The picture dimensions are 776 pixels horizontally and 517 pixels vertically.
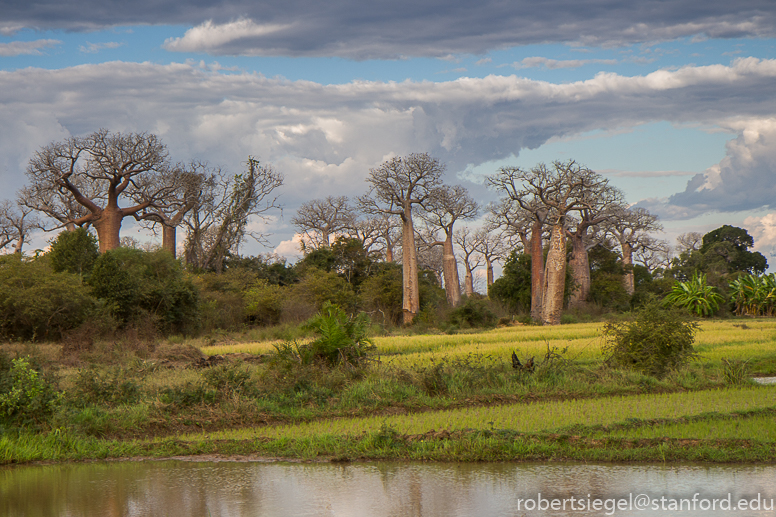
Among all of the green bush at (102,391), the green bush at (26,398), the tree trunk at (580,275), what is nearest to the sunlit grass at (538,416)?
the green bush at (102,391)

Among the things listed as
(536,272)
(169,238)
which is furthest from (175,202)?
(536,272)

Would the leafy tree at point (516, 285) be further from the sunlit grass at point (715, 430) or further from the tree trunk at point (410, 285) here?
the sunlit grass at point (715, 430)

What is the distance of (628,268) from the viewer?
1893 inches

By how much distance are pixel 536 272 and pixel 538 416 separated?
29.0 meters

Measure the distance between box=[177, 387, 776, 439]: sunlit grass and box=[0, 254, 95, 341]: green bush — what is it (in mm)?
14688

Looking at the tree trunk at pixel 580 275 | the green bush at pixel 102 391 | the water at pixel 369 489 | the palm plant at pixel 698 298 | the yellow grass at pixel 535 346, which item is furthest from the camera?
the tree trunk at pixel 580 275

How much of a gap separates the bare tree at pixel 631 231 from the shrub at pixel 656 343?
98.4 feet

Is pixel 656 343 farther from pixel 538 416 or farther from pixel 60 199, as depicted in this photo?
pixel 60 199

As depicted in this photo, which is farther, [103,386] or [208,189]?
[208,189]

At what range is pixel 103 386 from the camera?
447 inches

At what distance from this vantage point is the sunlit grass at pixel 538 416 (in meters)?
9.52

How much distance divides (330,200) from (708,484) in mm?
51525

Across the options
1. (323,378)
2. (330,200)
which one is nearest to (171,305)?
(323,378)

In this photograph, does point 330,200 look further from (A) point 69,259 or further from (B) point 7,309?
(B) point 7,309
